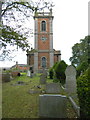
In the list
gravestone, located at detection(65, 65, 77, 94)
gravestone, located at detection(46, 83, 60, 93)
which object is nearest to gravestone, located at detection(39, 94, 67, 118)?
gravestone, located at detection(46, 83, 60, 93)

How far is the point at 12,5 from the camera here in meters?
7.14

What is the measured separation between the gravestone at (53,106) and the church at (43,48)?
28.0m

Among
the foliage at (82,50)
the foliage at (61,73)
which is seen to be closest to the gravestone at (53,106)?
the foliage at (61,73)

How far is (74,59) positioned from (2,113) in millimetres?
40794

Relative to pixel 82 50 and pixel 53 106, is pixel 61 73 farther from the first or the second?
pixel 82 50

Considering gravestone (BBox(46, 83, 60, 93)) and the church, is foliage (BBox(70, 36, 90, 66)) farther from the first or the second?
gravestone (BBox(46, 83, 60, 93))

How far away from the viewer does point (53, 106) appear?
3936 millimetres

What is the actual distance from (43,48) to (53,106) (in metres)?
29.7

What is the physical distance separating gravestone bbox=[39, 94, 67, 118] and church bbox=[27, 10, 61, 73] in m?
28.0

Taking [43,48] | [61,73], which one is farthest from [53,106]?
[43,48]

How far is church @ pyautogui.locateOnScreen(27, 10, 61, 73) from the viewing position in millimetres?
32688

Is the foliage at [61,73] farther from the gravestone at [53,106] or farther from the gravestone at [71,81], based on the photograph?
the gravestone at [53,106]

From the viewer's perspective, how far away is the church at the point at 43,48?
32.7 meters

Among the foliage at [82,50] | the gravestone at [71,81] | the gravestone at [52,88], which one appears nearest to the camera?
the gravestone at [52,88]
